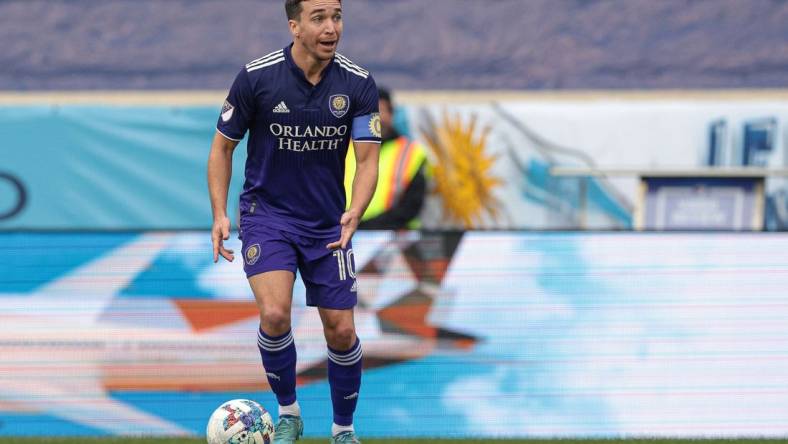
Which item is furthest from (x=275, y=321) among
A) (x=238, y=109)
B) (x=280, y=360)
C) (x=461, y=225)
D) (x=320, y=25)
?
(x=461, y=225)

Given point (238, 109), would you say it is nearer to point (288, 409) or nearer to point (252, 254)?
point (252, 254)

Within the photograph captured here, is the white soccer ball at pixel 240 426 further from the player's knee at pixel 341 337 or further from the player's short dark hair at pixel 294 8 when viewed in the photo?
the player's short dark hair at pixel 294 8

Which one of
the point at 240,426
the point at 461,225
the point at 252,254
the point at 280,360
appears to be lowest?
the point at 461,225

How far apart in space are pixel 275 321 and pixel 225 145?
32.7 inches

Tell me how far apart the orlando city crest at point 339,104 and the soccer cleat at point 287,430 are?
1455 mm

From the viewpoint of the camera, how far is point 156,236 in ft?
21.7

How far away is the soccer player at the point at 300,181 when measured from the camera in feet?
17.2

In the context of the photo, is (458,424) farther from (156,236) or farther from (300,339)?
(156,236)

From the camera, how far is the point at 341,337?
540 cm

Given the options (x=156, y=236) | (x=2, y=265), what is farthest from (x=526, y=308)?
(x=2, y=265)

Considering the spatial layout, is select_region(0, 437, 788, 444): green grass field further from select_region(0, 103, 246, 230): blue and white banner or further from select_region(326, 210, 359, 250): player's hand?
select_region(0, 103, 246, 230): blue and white banner

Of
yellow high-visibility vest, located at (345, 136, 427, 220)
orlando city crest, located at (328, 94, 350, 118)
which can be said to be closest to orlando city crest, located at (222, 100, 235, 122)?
orlando city crest, located at (328, 94, 350, 118)

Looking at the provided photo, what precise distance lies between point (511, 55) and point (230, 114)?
6.31 meters

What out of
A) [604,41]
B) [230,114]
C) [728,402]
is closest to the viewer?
[230,114]
